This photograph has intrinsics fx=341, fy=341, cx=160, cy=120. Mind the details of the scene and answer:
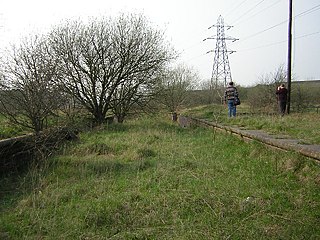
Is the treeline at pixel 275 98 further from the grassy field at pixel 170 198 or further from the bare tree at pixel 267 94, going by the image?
the grassy field at pixel 170 198

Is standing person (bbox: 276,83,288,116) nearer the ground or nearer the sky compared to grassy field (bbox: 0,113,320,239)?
nearer the sky

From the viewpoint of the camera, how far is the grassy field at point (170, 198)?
4062 mm

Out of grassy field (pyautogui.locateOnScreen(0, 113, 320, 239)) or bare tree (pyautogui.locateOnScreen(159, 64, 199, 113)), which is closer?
grassy field (pyautogui.locateOnScreen(0, 113, 320, 239))

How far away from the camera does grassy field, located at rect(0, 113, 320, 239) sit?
13.3 feet

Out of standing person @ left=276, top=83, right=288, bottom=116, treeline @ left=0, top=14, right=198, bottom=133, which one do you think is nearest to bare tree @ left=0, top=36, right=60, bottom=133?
treeline @ left=0, top=14, right=198, bottom=133

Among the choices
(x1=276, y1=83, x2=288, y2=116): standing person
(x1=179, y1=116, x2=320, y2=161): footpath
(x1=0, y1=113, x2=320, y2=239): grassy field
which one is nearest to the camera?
(x1=0, y1=113, x2=320, y2=239): grassy field

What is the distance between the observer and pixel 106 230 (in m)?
4.19

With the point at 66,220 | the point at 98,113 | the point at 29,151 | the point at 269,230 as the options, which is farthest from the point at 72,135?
the point at 269,230

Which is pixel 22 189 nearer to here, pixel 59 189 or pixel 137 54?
pixel 59 189

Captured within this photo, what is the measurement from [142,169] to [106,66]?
10609 millimetres

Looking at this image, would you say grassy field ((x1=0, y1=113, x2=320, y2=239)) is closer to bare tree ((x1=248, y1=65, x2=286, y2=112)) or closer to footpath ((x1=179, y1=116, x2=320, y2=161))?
footpath ((x1=179, y1=116, x2=320, y2=161))

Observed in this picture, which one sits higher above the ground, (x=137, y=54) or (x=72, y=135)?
(x=137, y=54)

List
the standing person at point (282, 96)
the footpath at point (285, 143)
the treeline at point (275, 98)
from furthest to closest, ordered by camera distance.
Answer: the treeline at point (275, 98) → the standing person at point (282, 96) → the footpath at point (285, 143)

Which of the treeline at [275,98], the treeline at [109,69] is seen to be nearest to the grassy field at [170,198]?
→ the treeline at [109,69]
